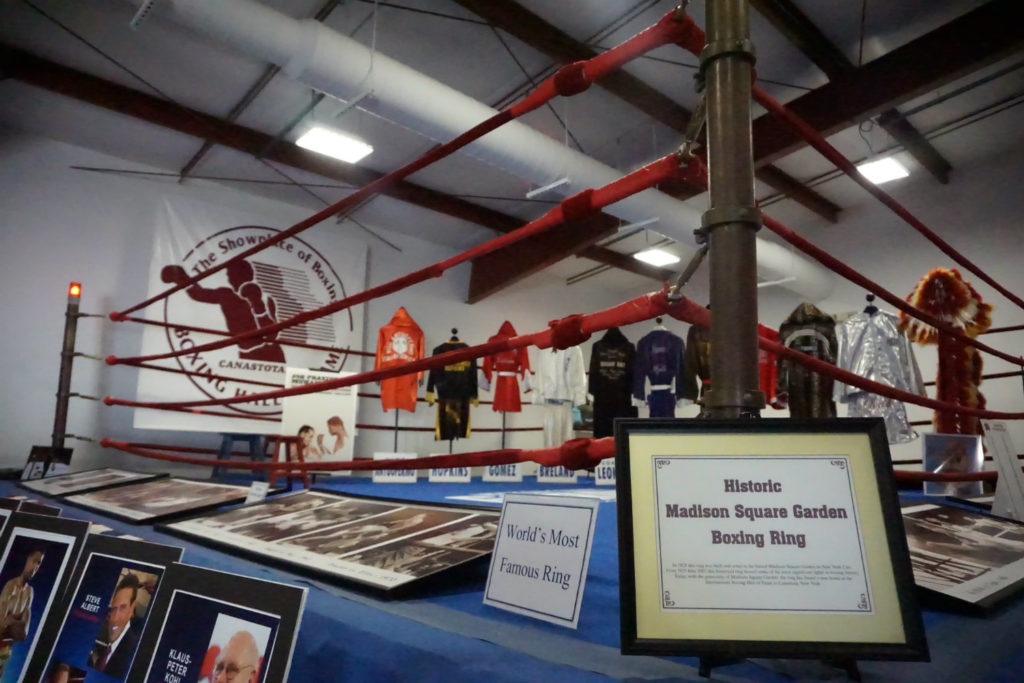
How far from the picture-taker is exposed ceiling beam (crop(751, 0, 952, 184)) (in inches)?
139

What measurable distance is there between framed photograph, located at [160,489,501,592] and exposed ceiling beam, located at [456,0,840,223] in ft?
10.00

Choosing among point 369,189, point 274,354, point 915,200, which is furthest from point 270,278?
point 915,200

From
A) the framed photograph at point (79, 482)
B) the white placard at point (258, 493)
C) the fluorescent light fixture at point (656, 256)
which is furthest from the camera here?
the fluorescent light fixture at point (656, 256)

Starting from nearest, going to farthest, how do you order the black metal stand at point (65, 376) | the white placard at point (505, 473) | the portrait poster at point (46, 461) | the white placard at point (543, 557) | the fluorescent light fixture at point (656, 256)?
the white placard at point (543, 557) < the portrait poster at point (46, 461) < the black metal stand at point (65, 376) < the white placard at point (505, 473) < the fluorescent light fixture at point (656, 256)

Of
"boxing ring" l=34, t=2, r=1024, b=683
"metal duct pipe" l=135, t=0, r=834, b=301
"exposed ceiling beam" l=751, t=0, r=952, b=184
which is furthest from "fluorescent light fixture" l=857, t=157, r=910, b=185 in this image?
"boxing ring" l=34, t=2, r=1024, b=683

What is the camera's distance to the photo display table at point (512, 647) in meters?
0.59

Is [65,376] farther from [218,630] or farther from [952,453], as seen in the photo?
[952,453]

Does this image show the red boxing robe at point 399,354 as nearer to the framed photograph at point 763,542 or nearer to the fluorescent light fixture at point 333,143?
the fluorescent light fixture at point 333,143

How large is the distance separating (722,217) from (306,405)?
3.75 meters

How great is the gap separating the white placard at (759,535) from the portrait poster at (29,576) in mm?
930

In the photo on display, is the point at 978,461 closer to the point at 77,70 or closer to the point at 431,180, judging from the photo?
the point at 431,180

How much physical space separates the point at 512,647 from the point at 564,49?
151 inches

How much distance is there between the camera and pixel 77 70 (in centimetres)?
387

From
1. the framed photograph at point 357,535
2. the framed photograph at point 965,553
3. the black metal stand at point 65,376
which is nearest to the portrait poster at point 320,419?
the black metal stand at point 65,376
